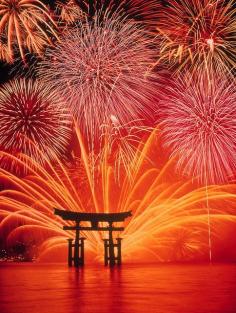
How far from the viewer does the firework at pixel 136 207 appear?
23.7 m

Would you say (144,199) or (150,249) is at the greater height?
(144,199)

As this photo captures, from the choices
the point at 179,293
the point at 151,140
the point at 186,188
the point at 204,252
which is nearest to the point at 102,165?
the point at 151,140

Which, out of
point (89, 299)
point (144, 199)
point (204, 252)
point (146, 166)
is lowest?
point (89, 299)

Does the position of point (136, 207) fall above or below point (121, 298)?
above

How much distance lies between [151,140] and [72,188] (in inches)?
184

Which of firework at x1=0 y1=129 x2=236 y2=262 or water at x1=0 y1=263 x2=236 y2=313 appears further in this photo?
firework at x1=0 y1=129 x2=236 y2=262

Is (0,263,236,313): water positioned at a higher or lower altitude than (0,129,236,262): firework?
lower

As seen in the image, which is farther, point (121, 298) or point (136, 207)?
point (136, 207)

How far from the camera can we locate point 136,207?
2617 centimetres

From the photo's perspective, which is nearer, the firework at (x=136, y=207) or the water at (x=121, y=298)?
the water at (x=121, y=298)

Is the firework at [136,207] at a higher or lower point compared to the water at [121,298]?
higher

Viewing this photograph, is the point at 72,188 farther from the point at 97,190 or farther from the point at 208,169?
the point at 208,169

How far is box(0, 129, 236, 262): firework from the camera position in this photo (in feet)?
77.7

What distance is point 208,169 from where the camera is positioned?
68.4 ft
